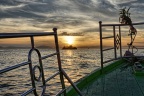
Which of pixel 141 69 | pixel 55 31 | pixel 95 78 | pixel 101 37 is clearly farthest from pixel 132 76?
pixel 55 31

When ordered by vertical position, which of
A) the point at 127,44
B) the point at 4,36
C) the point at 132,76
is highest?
the point at 4,36

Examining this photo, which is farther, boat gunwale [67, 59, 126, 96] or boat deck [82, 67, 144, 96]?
boat gunwale [67, 59, 126, 96]

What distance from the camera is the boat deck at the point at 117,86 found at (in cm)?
516

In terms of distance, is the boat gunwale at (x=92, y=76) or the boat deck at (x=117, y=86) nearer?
the boat deck at (x=117, y=86)

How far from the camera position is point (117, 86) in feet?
19.0

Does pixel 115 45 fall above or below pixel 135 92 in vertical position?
above

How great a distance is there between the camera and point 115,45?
8.53m

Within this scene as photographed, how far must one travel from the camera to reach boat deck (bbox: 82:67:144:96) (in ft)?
16.9

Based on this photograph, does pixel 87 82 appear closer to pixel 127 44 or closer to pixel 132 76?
pixel 132 76

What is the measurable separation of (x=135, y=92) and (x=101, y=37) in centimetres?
285

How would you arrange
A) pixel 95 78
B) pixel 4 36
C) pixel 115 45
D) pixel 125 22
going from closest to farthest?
pixel 4 36 < pixel 95 78 < pixel 115 45 < pixel 125 22

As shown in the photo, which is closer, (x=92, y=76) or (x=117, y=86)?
(x=117, y=86)

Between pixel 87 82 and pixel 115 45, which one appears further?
pixel 115 45

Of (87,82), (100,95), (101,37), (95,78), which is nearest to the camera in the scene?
(100,95)
